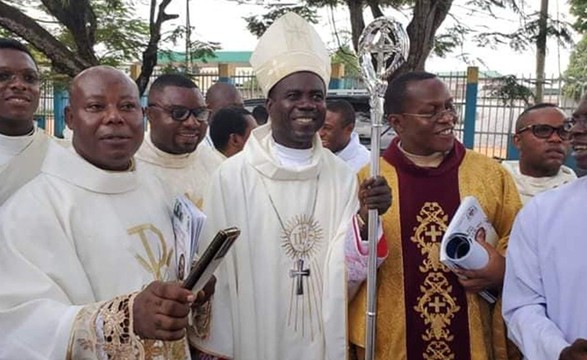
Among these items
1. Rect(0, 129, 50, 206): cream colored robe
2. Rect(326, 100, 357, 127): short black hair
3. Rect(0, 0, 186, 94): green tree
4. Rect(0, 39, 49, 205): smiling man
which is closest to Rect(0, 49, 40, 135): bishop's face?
Rect(0, 39, 49, 205): smiling man

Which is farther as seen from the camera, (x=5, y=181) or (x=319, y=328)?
(x=319, y=328)

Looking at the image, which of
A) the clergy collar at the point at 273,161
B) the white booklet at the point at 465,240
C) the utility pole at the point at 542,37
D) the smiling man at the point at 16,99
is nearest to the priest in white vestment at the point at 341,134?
the clergy collar at the point at 273,161

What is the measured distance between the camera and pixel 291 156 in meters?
3.12

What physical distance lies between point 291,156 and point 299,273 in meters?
0.54

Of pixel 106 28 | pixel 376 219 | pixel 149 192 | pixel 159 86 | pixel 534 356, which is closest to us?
pixel 534 356

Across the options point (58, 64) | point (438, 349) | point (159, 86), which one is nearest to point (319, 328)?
point (438, 349)

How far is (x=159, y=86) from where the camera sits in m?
3.63

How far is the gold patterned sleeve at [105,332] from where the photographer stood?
1.95 meters

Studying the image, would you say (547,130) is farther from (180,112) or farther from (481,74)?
(481,74)

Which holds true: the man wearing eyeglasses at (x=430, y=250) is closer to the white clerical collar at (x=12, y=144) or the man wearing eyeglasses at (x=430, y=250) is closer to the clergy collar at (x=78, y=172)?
the clergy collar at (x=78, y=172)

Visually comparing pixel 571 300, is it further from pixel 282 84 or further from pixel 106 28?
pixel 106 28

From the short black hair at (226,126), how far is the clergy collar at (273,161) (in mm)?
1511

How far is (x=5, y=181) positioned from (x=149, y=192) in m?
0.54

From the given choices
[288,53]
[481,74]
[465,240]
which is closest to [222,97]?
[288,53]
